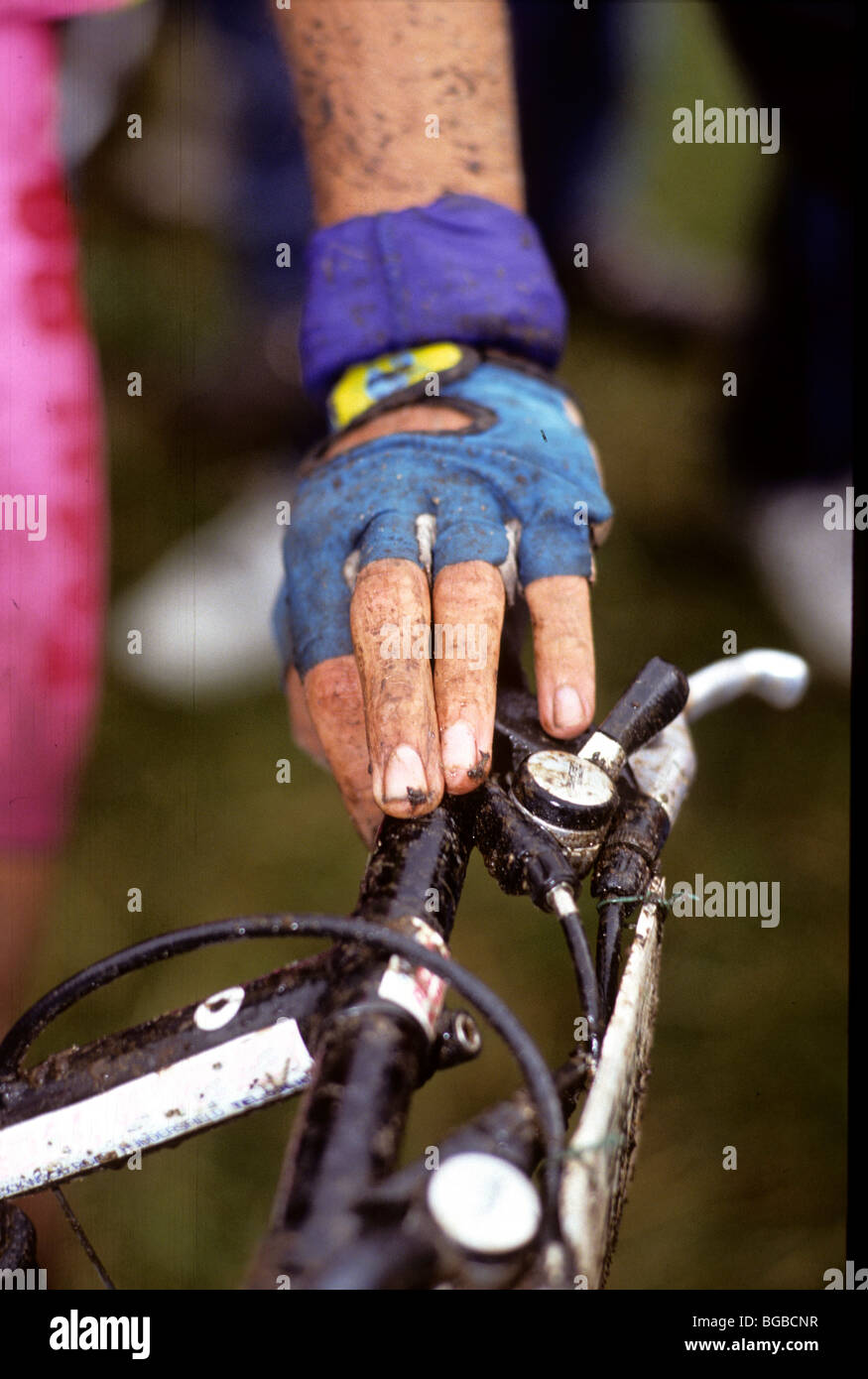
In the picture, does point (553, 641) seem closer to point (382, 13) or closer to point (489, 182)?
point (489, 182)

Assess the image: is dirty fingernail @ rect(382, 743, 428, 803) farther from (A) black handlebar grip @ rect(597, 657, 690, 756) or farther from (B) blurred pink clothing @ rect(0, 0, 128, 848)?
(B) blurred pink clothing @ rect(0, 0, 128, 848)

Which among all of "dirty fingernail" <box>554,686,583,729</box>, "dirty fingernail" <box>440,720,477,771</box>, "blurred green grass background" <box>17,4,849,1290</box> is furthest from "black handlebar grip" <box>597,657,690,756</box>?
"blurred green grass background" <box>17,4,849,1290</box>

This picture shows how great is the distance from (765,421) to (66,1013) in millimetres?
2637

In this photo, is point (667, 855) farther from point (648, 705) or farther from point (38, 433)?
point (38, 433)

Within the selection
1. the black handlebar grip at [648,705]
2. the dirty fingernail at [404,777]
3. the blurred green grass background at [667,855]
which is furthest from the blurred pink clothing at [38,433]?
the black handlebar grip at [648,705]

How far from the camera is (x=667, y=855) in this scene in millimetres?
2502

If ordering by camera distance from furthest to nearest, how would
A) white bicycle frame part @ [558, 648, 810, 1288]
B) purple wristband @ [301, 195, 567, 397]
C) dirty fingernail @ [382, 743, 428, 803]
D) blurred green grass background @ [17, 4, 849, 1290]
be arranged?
blurred green grass background @ [17, 4, 849, 1290], purple wristband @ [301, 195, 567, 397], dirty fingernail @ [382, 743, 428, 803], white bicycle frame part @ [558, 648, 810, 1288]

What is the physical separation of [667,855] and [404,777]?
168 cm

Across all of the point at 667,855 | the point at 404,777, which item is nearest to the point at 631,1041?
the point at 404,777

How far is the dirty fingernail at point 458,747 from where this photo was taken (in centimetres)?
102

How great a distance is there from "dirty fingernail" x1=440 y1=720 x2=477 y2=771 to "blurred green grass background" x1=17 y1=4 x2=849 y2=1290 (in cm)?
138

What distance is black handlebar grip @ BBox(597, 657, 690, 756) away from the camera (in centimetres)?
106

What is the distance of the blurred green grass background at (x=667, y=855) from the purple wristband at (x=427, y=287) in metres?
0.85

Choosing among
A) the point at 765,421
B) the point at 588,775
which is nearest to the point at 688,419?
the point at 765,421
